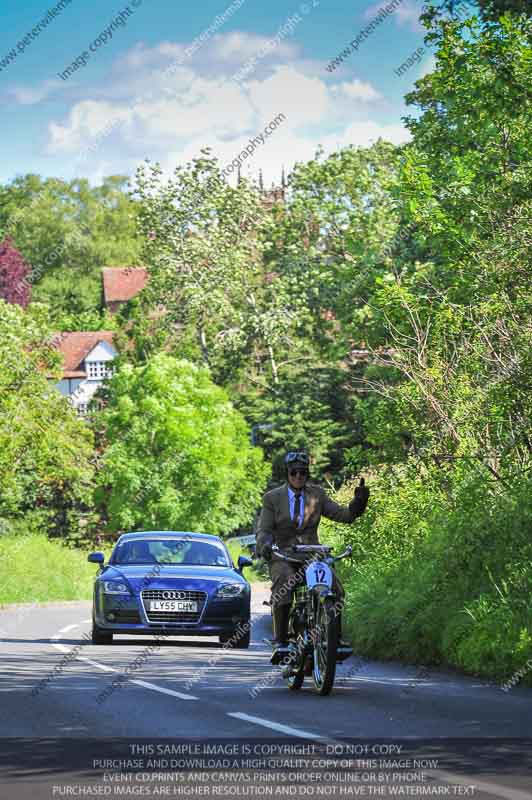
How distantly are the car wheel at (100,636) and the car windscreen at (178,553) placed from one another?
1.11 m

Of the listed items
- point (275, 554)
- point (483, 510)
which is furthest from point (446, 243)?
point (275, 554)

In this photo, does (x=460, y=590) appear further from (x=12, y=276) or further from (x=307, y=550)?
(x=12, y=276)

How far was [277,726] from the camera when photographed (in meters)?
11.1

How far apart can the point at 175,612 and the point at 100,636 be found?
1203mm

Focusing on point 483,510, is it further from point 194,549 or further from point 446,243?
point 446,243

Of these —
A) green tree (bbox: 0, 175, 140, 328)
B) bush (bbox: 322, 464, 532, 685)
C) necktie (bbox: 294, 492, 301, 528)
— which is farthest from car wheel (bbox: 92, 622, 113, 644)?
green tree (bbox: 0, 175, 140, 328)

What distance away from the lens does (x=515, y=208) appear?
2108 cm

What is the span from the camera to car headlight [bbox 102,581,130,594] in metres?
21.1

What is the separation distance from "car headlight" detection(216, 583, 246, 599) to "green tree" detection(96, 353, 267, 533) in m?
58.1

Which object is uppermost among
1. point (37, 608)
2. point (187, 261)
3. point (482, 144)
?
point (187, 261)

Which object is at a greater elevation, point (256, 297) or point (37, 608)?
point (256, 297)

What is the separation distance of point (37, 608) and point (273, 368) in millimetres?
33753

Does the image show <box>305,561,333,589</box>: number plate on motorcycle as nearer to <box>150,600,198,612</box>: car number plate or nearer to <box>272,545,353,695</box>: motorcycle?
<box>272,545,353,695</box>: motorcycle

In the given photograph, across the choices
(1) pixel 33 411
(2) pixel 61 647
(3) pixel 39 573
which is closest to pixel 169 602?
(2) pixel 61 647
